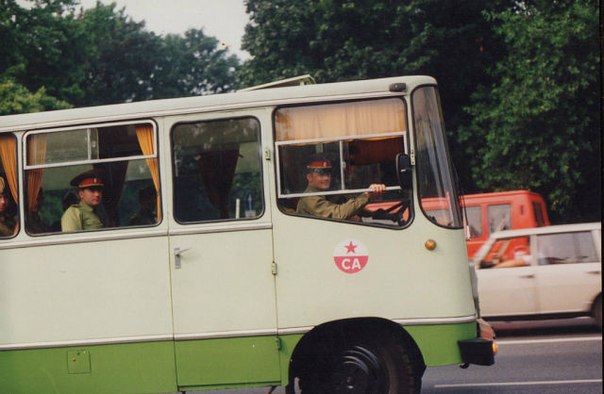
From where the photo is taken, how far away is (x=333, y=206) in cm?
759

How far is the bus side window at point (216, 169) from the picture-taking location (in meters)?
7.70

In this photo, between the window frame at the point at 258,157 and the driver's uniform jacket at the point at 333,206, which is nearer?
the driver's uniform jacket at the point at 333,206

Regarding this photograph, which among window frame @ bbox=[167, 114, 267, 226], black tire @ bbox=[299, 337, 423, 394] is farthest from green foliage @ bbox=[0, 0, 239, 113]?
black tire @ bbox=[299, 337, 423, 394]

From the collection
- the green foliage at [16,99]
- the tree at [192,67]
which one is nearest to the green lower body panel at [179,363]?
the green foliage at [16,99]

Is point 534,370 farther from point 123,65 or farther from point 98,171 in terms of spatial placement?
point 123,65

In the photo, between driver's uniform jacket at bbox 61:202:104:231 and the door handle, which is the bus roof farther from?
the door handle

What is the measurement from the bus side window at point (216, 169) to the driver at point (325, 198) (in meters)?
0.42

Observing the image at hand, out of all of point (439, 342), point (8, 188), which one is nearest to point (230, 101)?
point (8, 188)

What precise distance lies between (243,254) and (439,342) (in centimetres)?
173

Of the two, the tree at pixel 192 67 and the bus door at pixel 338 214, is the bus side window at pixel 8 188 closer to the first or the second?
the bus door at pixel 338 214

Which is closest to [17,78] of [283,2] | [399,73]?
[283,2]

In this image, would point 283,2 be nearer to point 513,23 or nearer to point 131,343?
point 513,23

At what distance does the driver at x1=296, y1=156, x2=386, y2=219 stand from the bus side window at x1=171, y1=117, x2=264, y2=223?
0.42 metres

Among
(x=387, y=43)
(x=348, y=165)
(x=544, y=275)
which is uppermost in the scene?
(x=387, y=43)
